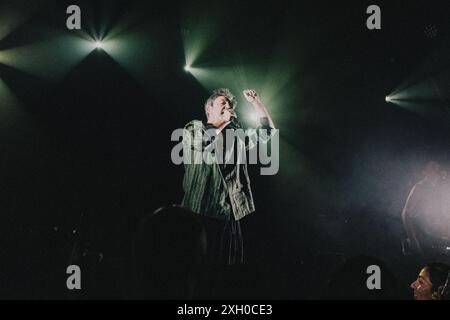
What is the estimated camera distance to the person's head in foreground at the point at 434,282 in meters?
3.50

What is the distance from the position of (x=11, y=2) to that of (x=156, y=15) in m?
1.95

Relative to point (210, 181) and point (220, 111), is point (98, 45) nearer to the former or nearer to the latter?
point (220, 111)

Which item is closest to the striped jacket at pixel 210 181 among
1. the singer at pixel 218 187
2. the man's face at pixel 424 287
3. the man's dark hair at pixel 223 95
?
the singer at pixel 218 187

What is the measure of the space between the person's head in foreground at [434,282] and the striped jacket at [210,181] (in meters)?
2.49

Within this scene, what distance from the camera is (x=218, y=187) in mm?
5301

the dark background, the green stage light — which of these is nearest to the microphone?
the dark background

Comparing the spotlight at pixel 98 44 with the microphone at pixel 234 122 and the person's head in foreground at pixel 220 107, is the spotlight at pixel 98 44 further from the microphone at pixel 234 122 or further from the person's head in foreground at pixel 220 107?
the microphone at pixel 234 122

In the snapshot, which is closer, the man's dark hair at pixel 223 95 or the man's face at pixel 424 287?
the man's face at pixel 424 287

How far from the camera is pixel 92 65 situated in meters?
5.47

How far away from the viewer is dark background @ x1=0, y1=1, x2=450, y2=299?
509 cm

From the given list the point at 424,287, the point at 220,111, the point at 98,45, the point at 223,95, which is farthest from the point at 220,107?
the point at 424,287


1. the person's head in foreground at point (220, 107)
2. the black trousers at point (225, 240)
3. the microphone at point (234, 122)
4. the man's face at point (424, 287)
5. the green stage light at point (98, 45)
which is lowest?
the man's face at point (424, 287)
